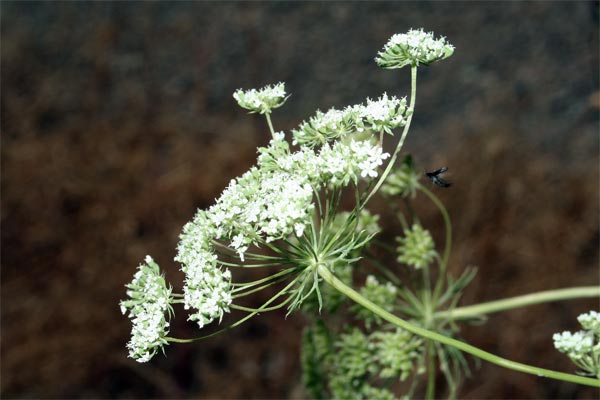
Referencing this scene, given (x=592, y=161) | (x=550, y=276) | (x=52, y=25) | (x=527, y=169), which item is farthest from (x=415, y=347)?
(x=52, y=25)

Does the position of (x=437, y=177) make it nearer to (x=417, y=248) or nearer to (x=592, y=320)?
(x=417, y=248)

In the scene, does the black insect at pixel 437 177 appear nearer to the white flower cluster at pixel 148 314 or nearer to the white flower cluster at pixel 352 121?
the white flower cluster at pixel 352 121

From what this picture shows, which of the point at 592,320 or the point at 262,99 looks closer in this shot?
the point at 592,320

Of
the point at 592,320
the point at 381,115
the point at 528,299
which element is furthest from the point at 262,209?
the point at 528,299

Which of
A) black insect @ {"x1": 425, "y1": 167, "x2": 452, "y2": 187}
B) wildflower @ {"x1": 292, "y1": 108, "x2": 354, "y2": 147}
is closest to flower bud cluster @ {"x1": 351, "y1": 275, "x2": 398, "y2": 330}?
black insect @ {"x1": 425, "y1": 167, "x2": 452, "y2": 187}

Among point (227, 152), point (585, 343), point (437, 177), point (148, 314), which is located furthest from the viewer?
point (227, 152)
